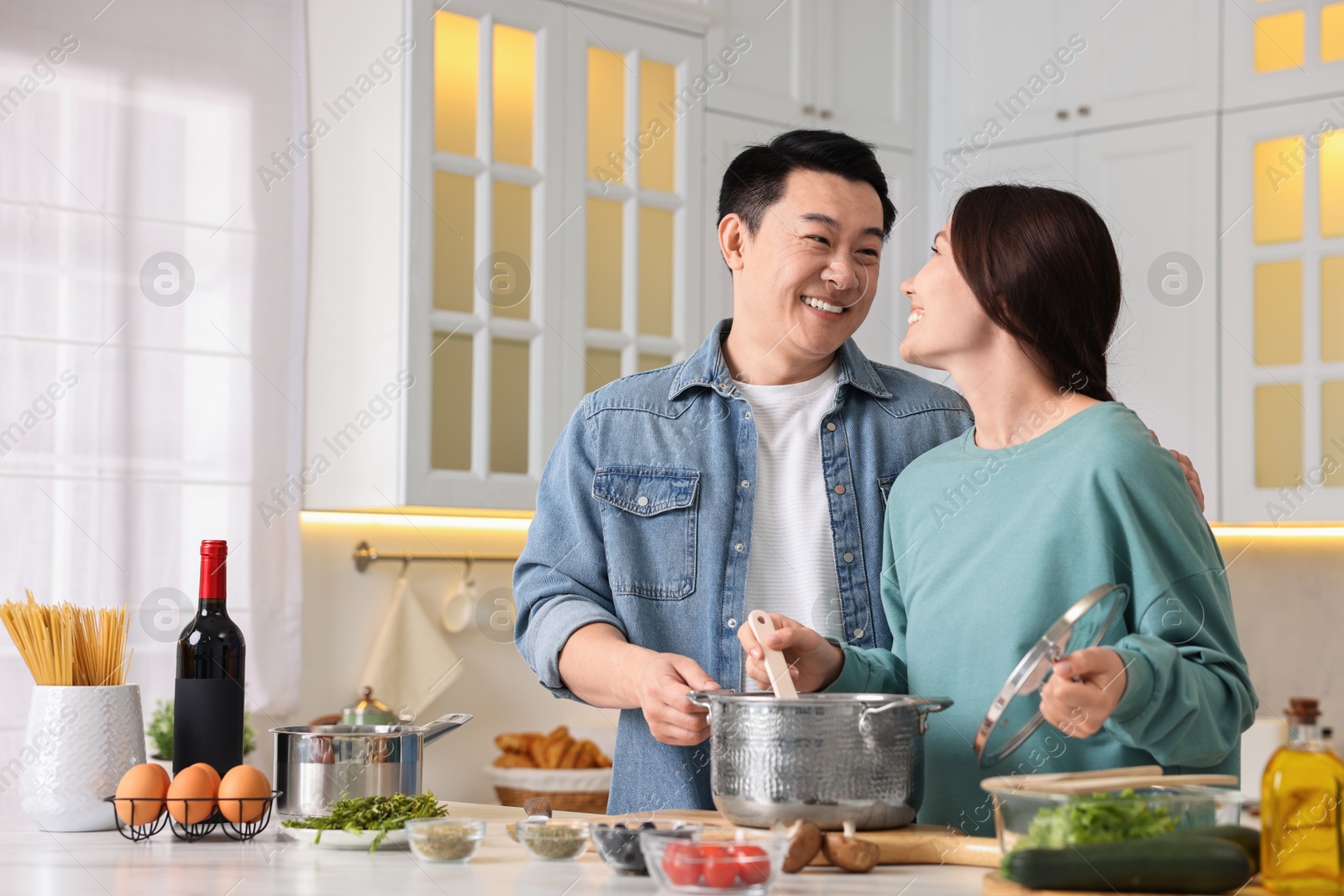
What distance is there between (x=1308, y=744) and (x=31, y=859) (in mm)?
1105

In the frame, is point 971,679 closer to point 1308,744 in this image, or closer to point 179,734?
point 1308,744

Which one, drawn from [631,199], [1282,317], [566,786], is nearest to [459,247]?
[631,199]

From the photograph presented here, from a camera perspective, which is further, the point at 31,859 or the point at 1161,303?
the point at 1161,303

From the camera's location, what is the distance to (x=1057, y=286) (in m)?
1.44

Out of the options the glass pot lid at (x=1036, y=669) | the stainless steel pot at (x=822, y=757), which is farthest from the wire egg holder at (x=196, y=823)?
the glass pot lid at (x=1036, y=669)

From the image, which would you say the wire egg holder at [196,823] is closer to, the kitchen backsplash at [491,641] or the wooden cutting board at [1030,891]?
the wooden cutting board at [1030,891]

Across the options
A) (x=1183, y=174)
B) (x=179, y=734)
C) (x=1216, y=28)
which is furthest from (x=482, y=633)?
(x=1216, y=28)

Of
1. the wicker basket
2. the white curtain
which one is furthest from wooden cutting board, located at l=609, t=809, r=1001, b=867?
the white curtain

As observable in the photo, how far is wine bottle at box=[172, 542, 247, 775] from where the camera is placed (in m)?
1.49

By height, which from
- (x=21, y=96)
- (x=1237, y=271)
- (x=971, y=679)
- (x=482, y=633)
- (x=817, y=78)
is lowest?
(x=482, y=633)

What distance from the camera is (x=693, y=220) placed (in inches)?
127

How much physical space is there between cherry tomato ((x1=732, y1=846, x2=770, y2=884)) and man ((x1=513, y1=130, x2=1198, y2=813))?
Result: 1.90 ft

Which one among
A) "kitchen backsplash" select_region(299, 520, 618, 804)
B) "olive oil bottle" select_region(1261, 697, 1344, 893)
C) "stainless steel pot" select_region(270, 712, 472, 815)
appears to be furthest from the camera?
"kitchen backsplash" select_region(299, 520, 618, 804)

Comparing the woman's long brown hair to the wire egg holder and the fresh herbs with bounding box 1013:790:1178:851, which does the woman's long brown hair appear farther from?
the wire egg holder
